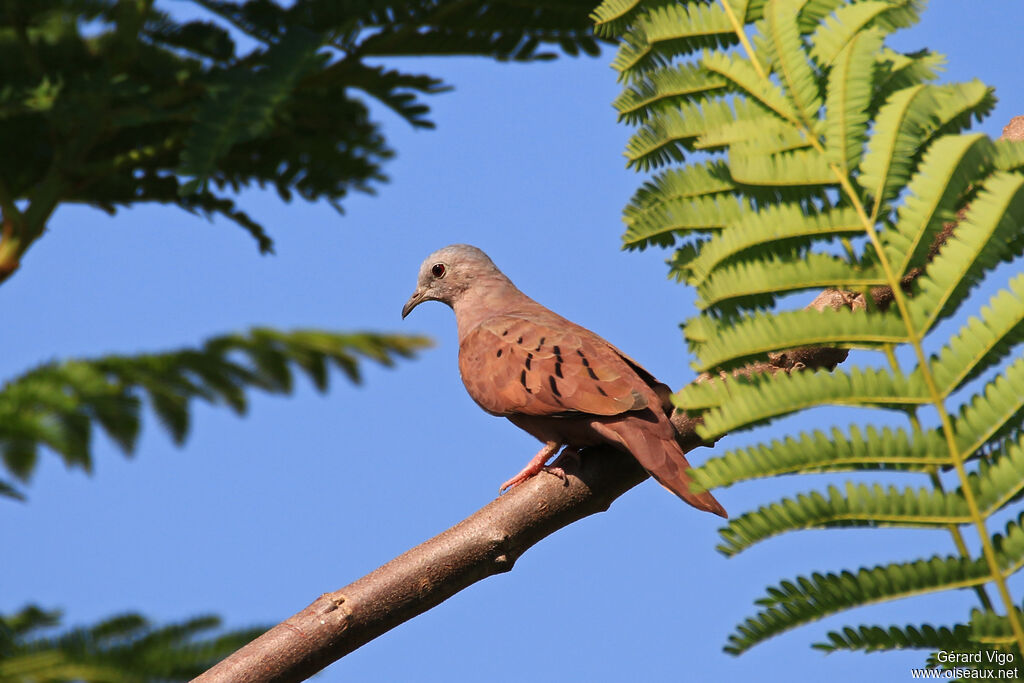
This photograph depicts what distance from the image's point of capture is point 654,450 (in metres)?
3.71

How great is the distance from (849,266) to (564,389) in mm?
2291

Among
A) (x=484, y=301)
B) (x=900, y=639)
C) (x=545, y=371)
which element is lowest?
(x=900, y=639)

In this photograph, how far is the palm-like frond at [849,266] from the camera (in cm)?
188

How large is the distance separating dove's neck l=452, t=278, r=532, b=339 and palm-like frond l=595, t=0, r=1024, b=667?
326cm

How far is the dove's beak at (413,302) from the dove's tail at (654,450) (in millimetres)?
2565

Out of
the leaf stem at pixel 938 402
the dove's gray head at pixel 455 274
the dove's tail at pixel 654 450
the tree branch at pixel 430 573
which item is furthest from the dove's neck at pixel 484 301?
the leaf stem at pixel 938 402

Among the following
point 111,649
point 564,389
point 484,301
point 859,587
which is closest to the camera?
point 859,587

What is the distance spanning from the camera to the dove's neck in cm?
574

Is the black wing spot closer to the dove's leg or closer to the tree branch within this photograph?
the dove's leg

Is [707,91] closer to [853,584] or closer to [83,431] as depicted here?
[853,584]

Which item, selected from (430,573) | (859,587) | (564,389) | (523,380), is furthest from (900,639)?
(523,380)

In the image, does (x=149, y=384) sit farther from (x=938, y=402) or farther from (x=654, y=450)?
(x=938, y=402)

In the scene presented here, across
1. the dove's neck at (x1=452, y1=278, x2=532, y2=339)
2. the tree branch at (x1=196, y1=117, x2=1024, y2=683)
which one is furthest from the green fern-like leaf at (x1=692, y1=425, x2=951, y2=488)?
the dove's neck at (x1=452, y1=278, x2=532, y2=339)

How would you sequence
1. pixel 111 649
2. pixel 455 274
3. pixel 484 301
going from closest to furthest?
pixel 484 301
pixel 455 274
pixel 111 649
